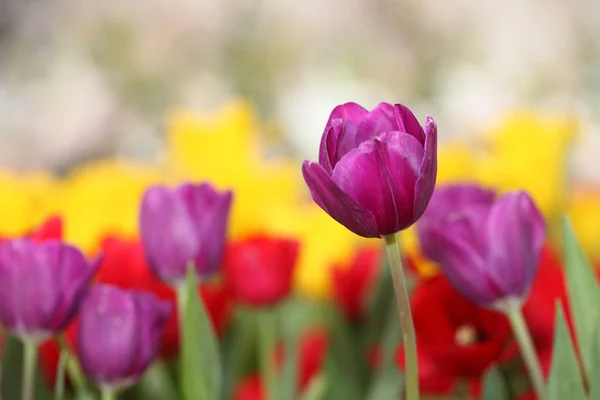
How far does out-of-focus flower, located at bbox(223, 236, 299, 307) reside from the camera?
0.43 meters

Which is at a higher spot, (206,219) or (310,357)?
(206,219)

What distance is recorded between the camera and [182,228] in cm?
31

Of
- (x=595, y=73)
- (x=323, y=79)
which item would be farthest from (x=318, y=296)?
(x=323, y=79)

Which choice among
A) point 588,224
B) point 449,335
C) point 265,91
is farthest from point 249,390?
point 265,91

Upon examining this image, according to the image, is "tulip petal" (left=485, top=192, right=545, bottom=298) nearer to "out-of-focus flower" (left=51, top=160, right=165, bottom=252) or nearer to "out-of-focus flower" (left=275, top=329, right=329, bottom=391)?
"out-of-focus flower" (left=275, top=329, right=329, bottom=391)

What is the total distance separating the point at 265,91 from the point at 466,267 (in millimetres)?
1518

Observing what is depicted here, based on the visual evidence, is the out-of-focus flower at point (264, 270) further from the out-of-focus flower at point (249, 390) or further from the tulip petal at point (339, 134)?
the tulip petal at point (339, 134)

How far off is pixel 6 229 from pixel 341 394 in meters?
0.31

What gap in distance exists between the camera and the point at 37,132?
195cm

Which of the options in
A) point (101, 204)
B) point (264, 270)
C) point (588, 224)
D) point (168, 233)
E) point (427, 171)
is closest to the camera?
point (427, 171)

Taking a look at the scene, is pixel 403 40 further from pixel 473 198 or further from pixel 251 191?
pixel 473 198

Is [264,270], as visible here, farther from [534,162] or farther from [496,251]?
[534,162]

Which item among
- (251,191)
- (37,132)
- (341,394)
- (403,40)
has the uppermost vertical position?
(403,40)

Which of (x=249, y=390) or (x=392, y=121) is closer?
(x=392, y=121)
